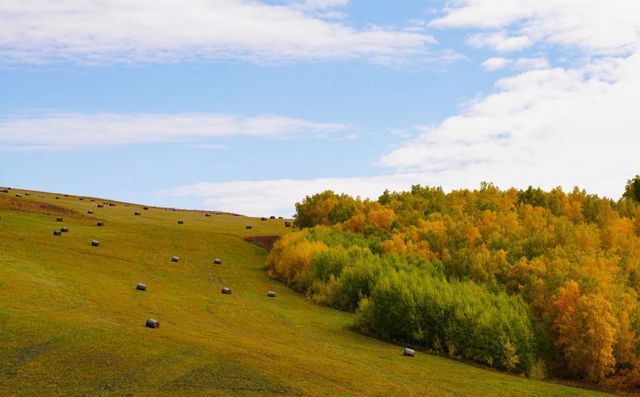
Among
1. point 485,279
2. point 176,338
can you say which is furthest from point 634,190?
point 176,338

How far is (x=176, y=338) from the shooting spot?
16625mm

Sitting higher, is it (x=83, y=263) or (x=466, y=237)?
(x=466, y=237)

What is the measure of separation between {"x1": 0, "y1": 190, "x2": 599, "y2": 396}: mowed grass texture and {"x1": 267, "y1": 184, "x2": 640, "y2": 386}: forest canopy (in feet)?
4.44

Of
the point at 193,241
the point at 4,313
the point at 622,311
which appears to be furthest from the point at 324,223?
the point at 4,313

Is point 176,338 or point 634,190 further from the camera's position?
point 634,190

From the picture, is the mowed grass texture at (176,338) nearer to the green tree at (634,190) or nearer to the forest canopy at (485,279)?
the forest canopy at (485,279)

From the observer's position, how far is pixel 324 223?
47.6 meters

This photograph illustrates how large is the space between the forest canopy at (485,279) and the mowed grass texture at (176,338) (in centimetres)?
135

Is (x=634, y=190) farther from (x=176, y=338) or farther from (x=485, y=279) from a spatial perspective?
(x=176, y=338)

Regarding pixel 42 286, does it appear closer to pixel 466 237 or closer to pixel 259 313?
pixel 259 313

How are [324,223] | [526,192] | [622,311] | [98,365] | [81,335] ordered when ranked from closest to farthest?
1. [98,365]
2. [81,335]
3. [622,311]
4. [324,223]
5. [526,192]

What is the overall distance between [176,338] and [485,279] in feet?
53.6

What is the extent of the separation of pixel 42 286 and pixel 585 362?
16939 mm

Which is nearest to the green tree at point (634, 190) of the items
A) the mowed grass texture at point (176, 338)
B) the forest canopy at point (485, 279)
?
the forest canopy at point (485, 279)
